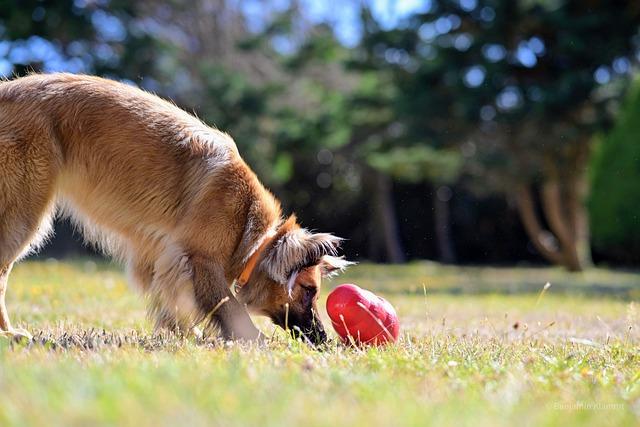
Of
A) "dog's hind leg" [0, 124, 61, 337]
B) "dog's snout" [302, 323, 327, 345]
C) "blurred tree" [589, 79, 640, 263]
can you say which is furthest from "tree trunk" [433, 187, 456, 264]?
"dog's hind leg" [0, 124, 61, 337]

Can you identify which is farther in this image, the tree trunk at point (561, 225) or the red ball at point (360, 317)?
the tree trunk at point (561, 225)

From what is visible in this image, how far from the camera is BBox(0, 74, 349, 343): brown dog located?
195 inches

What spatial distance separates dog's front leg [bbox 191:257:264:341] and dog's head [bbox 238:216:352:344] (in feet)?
0.93

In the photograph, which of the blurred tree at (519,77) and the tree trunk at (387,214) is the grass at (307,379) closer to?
the blurred tree at (519,77)

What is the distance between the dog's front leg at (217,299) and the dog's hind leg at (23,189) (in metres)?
1.02

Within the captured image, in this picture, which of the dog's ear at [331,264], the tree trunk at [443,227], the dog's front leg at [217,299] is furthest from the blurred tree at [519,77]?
the dog's front leg at [217,299]

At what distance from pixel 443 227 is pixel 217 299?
1941 cm

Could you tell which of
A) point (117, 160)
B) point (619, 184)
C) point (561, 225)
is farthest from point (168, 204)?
point (561, 225)

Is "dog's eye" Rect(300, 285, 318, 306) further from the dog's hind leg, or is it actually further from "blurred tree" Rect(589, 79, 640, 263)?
"blurred tree" Rect(589, 79, 640, 263)

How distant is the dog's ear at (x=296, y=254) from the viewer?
202 inches

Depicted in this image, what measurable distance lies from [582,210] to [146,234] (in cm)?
1694

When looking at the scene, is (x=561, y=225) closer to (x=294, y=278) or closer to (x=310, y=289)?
(x=310, y=289)

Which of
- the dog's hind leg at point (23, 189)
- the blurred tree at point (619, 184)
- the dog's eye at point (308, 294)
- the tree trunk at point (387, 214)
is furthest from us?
the tree trunk at point (387, 214)

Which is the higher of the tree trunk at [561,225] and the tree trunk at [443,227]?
the tree trunk at [561,225]
